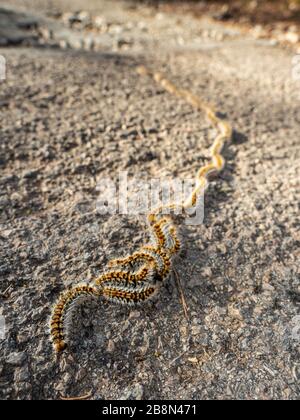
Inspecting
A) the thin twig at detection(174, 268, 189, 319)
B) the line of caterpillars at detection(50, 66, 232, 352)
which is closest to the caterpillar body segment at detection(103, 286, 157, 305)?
the line of caterpillars at detection(50, 66, 232, 352)

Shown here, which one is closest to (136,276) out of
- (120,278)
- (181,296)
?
(120,278)

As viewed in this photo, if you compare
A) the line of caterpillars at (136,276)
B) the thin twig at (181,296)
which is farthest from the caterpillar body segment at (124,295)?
the thin twig at (181,296)

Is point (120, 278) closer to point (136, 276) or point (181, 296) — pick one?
point (136, 276)

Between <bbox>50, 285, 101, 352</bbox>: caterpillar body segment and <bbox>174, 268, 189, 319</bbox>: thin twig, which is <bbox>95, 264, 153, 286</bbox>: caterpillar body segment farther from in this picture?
<bbox>174, 268, 189, 319</bbox>: thin twig

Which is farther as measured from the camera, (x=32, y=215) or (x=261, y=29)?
(x=261, y=29)

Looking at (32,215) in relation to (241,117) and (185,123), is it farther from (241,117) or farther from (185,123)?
(241,117)

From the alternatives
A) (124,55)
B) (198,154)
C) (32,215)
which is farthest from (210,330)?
(124,55)

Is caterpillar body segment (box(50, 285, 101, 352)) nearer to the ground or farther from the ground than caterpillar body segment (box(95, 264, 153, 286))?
nearer to the ground
